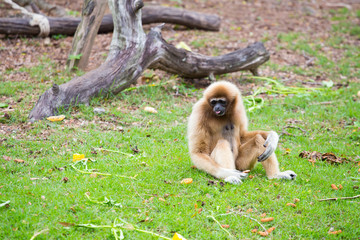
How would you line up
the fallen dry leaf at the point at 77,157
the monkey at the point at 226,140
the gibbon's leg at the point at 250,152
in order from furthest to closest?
the fallen dry leaf at the point at 77,157 → the gibbon's leg at the point at 250,152 → the monkey at the point at 226,140

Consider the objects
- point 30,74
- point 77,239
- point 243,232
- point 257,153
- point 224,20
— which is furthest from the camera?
point 224,20

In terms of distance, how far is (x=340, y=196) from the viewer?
5.73m

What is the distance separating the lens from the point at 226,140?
6387mm

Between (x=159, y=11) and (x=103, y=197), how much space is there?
980cm

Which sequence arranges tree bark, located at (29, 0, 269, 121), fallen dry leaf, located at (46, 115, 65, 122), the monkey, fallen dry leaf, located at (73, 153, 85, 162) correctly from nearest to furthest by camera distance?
the monkey → fallen dry leaf, located at (73, 153, 85, 162) → fallen dry leaf, located at (46, 115, 65, 122) → tree bark, located at (29, 0, 269, 121)

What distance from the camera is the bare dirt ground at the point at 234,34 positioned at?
37.9ft

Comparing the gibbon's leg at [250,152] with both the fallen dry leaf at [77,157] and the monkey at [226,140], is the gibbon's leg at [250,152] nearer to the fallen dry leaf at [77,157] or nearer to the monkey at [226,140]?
the monkey at [226,140]

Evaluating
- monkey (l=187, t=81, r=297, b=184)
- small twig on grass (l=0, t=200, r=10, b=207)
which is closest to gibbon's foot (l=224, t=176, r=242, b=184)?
monkey (l=187, t=81, r=297, b=184)

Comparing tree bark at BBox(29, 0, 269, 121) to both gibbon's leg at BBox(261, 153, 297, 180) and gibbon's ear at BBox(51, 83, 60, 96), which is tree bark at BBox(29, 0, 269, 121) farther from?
gibbon's leg at BBox(261, 153, 297, 180)

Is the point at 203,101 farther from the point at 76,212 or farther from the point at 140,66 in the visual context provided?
the point at 140,66

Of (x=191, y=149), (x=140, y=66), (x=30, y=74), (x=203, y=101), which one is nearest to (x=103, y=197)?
(x=191, y=149)

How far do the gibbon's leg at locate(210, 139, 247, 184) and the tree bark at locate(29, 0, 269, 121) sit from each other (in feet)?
12.4

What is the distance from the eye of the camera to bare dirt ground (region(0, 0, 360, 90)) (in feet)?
37.9

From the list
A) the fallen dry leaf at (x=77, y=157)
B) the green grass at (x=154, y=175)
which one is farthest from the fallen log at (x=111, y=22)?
the fallen dry leaf at (x=77, y=157)
